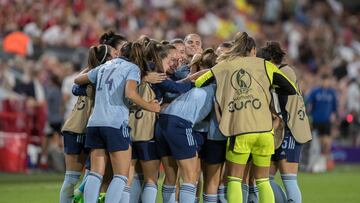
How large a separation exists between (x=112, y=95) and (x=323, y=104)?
12.0 metres

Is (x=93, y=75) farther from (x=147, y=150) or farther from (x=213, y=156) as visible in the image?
(x=213, y=156)

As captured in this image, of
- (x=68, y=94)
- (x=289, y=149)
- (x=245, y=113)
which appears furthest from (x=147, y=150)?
(x=68, y=94)

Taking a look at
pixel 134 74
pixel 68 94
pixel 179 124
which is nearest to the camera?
pixel 134 74

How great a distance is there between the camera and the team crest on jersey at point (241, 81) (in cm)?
1142

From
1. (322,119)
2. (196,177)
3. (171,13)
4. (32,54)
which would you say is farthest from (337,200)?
(171,13)

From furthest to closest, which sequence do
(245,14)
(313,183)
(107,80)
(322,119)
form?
(245,14), (322,119), (313,183), (107,80)

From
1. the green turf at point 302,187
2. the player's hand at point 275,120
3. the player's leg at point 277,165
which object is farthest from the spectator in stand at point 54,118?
the player's hand at point 275,120

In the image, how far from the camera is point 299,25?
3103cm

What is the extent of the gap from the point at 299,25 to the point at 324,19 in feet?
5.42

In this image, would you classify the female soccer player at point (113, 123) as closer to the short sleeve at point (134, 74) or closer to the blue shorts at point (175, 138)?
the short sleeve at point (134, 74)

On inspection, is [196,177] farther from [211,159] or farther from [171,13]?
[171,13]

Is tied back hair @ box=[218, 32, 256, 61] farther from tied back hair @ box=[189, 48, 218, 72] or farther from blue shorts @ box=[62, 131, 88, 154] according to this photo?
blue shorts @ box=[62, 131, 88, 154]

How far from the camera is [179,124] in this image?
38.0 feet

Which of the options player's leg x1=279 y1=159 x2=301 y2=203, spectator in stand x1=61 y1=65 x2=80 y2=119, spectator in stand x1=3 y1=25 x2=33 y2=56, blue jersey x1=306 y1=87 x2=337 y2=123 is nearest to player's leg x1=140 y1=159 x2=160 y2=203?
player's leg x1=279 y1=159 x2=301 y2=203
